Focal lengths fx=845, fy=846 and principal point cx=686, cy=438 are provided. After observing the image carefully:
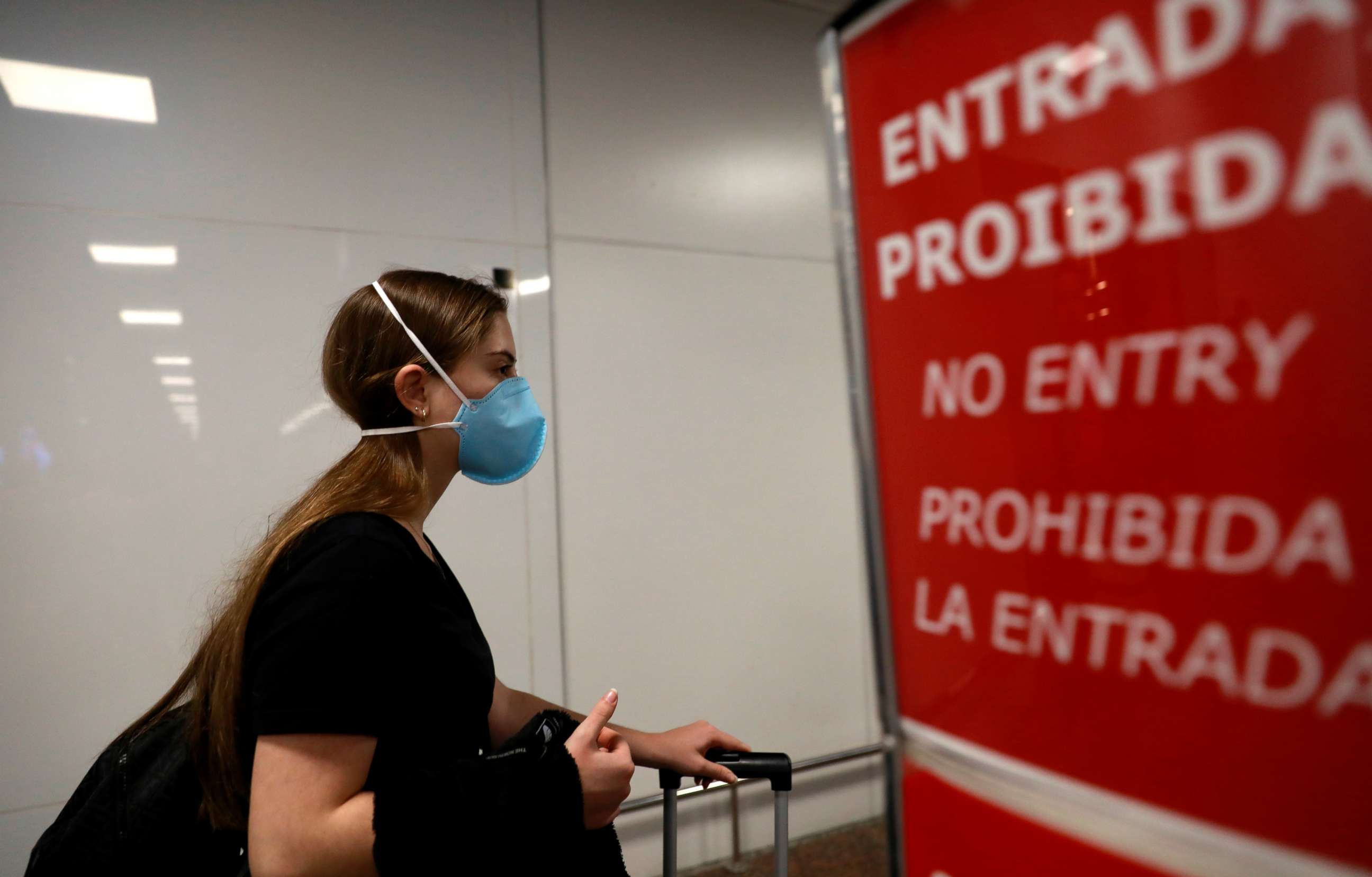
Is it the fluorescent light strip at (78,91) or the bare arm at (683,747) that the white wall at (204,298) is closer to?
the fluorescent light strip at (78,91)

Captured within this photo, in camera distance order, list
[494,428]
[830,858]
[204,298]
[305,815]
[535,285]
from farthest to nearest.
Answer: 1. [830,858]
2. [535,285]
3. [204,298]
4. [494,428]
5. [305,815]

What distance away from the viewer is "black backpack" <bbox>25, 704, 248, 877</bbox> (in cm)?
105

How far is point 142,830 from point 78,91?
1.98 metres

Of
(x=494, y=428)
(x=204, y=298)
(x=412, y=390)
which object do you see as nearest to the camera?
(x=412, y=390)

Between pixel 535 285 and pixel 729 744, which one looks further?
pixel 535 285

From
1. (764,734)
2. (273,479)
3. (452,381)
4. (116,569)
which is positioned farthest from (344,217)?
(764,734)

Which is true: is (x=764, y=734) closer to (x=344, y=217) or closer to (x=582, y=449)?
(x=582, y=449)

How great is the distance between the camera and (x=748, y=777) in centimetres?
129

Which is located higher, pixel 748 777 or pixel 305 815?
pixel 305 815

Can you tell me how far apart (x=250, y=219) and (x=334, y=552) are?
68.3 inches

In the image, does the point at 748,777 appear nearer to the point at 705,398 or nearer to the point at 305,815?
the point at 305,815

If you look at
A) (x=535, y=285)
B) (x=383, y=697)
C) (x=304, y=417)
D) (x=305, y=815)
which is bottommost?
(x=305, y=815)

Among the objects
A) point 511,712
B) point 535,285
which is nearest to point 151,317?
→ point 535,285

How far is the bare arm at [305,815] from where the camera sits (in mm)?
936
